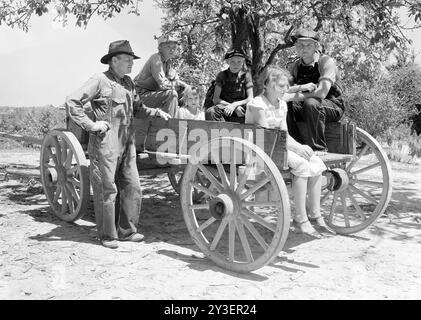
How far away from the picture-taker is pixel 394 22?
7.09m

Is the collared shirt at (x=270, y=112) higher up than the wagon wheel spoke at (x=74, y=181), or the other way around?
the collared shirt at (x=270, y=112)

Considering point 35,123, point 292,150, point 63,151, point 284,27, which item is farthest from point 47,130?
point 292,150

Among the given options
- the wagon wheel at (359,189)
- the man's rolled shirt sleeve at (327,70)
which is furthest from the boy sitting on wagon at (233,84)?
the wagon wheel at (359,189)

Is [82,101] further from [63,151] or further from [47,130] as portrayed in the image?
[47,130]

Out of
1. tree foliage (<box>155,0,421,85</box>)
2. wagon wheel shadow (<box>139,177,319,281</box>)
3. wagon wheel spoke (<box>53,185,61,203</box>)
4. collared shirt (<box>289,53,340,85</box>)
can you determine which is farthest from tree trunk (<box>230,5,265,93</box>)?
wagon wheel spoke (<box>53,185,61,203</box>)

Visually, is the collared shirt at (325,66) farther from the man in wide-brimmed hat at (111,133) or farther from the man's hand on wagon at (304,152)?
the man in wide-brimmed hat at (111,133)

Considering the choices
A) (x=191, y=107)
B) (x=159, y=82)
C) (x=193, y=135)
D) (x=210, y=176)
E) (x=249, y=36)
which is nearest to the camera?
(x=210, y=176)

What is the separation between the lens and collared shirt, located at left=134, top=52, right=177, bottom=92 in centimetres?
610

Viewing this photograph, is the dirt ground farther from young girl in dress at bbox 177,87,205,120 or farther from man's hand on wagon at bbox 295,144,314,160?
young girl in dress at bbox 177,87,205,120

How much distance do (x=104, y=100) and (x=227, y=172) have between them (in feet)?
4.36

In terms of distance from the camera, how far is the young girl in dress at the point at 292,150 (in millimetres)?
4309

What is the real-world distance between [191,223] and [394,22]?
14.9 ft

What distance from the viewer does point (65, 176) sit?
5629mm

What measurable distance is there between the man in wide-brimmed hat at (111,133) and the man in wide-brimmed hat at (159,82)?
1179mm
